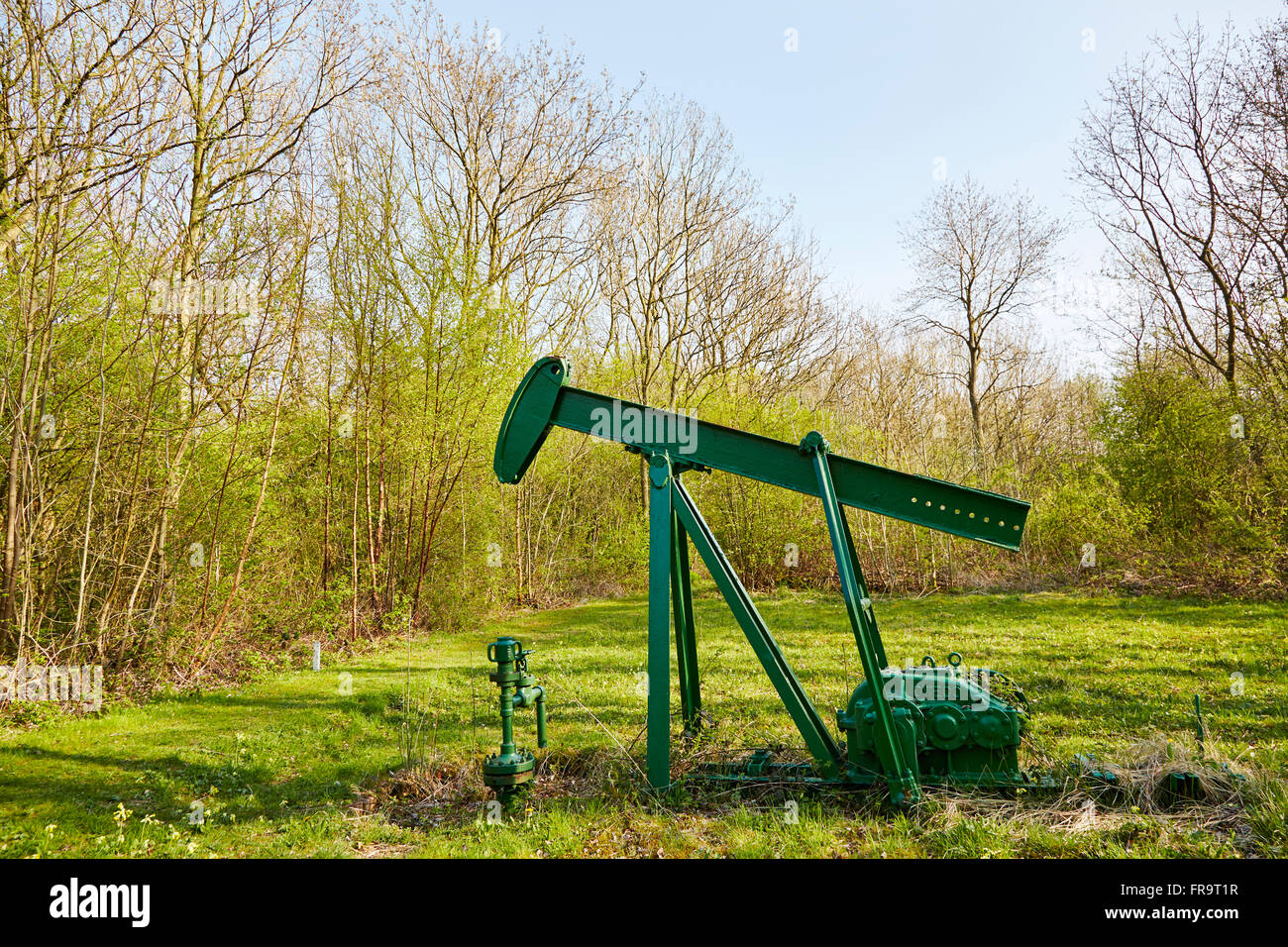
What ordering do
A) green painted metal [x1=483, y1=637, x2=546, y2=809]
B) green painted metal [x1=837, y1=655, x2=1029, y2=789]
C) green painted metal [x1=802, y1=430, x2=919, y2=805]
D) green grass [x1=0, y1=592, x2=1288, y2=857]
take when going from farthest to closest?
green painted metal [x1=483, y1=637, x2=546, y2=809] → green painted metal [x1=837, y1=655, x2=1029, y2=789] → green painted metal [x1=802, y1=430, x2=919, y2=805] → green grass [x1=0, y1=592, x2=1288, y2=857]

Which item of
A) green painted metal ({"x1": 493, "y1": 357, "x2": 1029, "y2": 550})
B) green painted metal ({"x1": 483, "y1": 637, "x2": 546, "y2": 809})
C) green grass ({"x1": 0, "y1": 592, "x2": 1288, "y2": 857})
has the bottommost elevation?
green grass ({"x1": 0, "y1": 592, "x2": 1288, "y2": 857})

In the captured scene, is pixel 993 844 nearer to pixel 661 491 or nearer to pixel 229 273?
pixel 661 491

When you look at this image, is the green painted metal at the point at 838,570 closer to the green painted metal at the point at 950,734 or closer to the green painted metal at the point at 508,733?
the green painted metal at the point at 950,734

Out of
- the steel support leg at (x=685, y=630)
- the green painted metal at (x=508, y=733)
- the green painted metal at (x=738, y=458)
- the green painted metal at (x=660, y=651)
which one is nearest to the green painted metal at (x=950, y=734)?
the green painted metal at (x=738, y=458)

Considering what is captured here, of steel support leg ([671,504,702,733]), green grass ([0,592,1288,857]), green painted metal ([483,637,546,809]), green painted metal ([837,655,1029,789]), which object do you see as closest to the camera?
green grass ([0,592,1288,857])

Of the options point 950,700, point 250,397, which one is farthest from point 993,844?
point 250,397

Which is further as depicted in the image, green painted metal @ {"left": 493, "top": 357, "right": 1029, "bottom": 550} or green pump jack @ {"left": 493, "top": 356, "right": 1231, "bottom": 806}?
green painted metal @ {"left": 493, "top": 357, "right": 1029, "bottom": 550}

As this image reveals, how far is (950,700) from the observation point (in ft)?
14.1

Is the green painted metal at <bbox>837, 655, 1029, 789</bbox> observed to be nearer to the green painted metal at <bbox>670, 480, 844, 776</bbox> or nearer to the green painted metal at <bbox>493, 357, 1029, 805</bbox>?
the green painted metal at <bbox>493, 357, 1029, 805</bbox>

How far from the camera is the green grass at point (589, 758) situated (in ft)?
12.2

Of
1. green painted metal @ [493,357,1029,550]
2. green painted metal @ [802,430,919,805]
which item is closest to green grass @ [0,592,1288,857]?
green painted metal @ [802,430,919,805]

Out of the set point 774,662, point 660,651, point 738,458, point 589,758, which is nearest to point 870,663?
point 774,662

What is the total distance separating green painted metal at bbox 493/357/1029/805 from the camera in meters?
4.16
